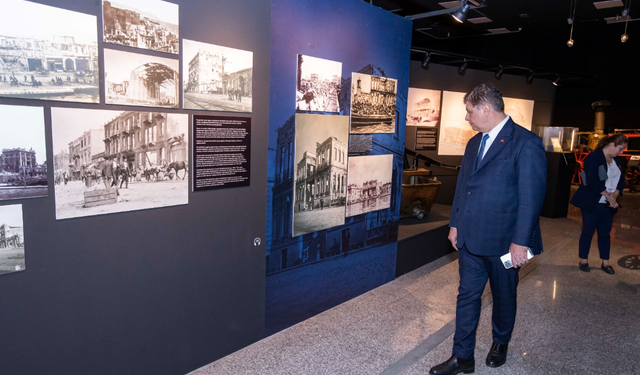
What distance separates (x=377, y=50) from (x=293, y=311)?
221cm

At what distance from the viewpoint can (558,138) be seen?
821 centimetres

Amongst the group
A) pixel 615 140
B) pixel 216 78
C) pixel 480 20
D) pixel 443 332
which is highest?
pixel 480 20

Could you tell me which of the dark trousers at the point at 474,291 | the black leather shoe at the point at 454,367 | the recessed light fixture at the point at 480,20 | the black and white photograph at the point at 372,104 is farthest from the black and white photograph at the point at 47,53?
the recessed light fixture at the point at 480,20

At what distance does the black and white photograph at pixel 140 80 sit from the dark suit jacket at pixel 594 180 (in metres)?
4.19

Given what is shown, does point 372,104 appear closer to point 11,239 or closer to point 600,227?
point 11,239

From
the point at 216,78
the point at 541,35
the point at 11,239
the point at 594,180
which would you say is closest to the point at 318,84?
the point at 216,78

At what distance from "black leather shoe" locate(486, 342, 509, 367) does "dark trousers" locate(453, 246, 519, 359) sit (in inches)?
8.0

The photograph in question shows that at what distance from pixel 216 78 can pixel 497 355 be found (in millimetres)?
2452

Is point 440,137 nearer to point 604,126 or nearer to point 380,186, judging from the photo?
point 380,186

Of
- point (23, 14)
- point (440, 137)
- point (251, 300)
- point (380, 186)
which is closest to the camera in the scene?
point (23, 14)

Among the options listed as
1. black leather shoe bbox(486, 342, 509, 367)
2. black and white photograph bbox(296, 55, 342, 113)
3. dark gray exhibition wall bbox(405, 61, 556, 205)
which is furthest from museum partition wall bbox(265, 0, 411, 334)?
dark gray exhibition wall bbox(405, 61, 556, 205)

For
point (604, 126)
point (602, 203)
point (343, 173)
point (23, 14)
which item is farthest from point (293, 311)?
point (604, 126)

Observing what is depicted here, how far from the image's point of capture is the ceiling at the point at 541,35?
9.09 m

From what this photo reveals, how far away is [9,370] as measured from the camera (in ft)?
6.13
